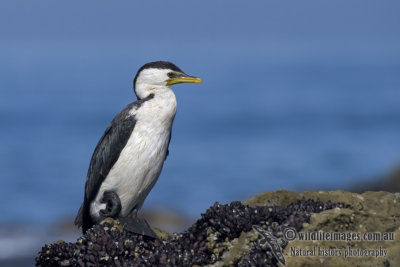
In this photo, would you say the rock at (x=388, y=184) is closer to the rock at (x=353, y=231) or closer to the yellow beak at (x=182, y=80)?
the yellow beak at (x=182, y=80)

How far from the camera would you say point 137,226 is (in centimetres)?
1054

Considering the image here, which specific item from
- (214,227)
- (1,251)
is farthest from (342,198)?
(1,251)

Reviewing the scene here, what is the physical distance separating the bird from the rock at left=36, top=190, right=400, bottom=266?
91cm

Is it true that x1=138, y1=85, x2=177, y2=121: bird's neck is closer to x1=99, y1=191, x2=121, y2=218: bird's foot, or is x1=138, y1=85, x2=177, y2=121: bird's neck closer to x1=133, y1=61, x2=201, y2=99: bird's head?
x1=133, y1=61, x2=201, y2=99: bird's head

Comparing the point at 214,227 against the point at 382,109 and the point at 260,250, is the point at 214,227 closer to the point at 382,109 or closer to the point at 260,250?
the point at 260,250

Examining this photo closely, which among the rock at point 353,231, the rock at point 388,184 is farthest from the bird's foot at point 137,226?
the rock at point 388,184

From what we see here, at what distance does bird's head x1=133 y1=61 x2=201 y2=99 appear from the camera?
37.6ft

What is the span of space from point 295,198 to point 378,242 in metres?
2.35

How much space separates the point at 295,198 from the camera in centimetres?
1074

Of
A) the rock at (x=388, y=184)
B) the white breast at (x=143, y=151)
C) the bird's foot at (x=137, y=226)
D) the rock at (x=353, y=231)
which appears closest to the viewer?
the rock at (x=353, y=231)

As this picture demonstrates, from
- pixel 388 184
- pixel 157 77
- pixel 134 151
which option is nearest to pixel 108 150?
pixel 134 151

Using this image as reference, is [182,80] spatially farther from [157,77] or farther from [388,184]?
[388,184]

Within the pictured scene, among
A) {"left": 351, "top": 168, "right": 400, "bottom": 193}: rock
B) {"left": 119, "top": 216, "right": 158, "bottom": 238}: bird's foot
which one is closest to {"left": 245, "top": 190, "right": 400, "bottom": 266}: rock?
{"left": 119, "top": 216, "right": 158, "bottom": 238}: bird's foot

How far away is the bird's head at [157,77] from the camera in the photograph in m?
11.5
